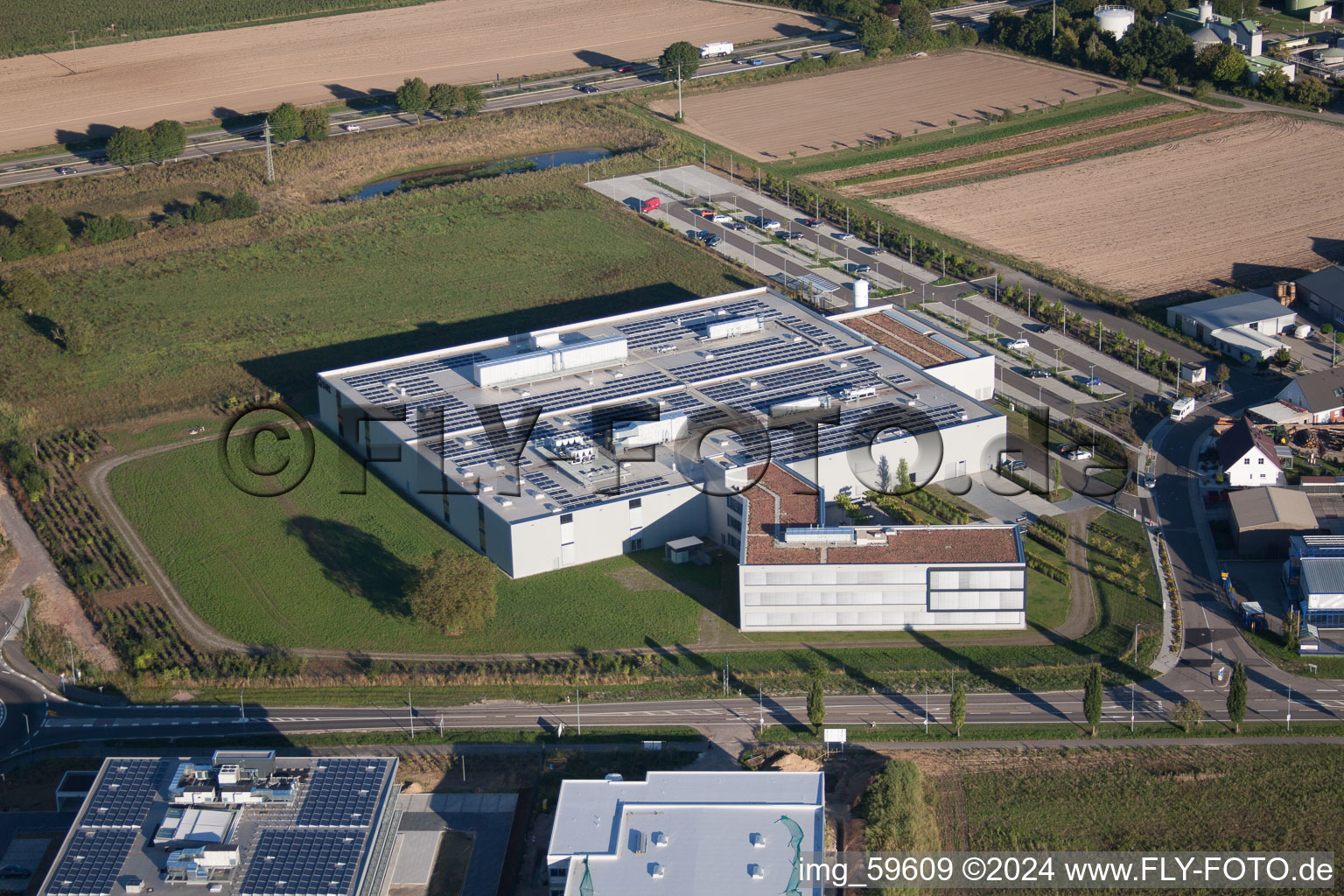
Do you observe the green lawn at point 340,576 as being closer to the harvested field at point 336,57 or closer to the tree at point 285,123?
the tree at point 285,123

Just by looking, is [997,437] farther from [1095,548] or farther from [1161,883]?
[1161,883]

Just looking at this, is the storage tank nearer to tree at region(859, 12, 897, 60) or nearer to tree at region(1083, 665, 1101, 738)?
tree at region(859, 12, 897, 60)

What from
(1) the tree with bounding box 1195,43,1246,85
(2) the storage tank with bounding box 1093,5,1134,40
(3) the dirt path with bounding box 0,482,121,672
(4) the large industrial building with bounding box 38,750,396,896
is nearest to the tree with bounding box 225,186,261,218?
(3) the dirt path with bounding box 0,482,121,672

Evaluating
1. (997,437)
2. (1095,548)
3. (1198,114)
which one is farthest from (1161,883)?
(1198,114)

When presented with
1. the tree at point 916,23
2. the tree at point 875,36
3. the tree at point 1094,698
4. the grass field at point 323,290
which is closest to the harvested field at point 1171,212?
the grass field at point 323,290

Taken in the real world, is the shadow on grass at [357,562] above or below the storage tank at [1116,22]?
below

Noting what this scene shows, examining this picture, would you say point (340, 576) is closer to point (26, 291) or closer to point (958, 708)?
point (958, 708)
